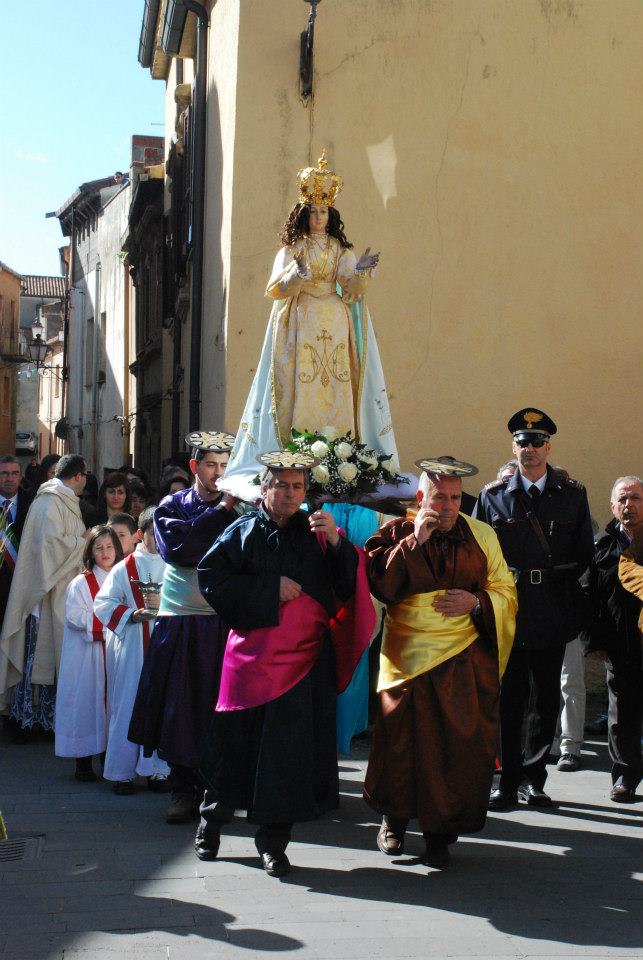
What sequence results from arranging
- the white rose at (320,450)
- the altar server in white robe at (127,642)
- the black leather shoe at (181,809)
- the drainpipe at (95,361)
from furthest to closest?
the drainpipe at (95,361) → the altar server in white robe at (127,642) → the white rose at (320,450) → the black leather shoe at (181,809)

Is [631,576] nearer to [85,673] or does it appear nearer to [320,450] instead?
[320,450]

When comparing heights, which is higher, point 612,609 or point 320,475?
point 320,475

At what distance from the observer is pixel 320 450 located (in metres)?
6.42

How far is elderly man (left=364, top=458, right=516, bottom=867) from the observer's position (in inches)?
211

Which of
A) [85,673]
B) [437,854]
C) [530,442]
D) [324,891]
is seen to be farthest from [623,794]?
[85,673]

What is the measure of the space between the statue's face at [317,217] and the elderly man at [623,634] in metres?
2.18

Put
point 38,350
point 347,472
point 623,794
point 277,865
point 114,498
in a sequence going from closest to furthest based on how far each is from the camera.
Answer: point 277,865, point 347,472, point 623,794, point 114,498, point 38,350

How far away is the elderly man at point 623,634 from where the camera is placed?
658cm

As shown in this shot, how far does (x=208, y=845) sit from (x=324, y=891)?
669 mm

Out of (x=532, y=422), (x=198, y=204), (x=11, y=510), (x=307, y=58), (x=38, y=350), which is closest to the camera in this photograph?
(x=532, y=422)

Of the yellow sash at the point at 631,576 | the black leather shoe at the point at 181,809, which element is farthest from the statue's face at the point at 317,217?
the black leather shoe at the point at 181,809

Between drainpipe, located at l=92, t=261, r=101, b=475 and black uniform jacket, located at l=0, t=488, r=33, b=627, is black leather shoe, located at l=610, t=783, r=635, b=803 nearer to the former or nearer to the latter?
black uniform jacket, located at l=0, t=488, r=33, b=627

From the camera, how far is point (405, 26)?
1040 cm

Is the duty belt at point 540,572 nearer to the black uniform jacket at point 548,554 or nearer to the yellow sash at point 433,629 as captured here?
the black uniform jacket at point 548,554
